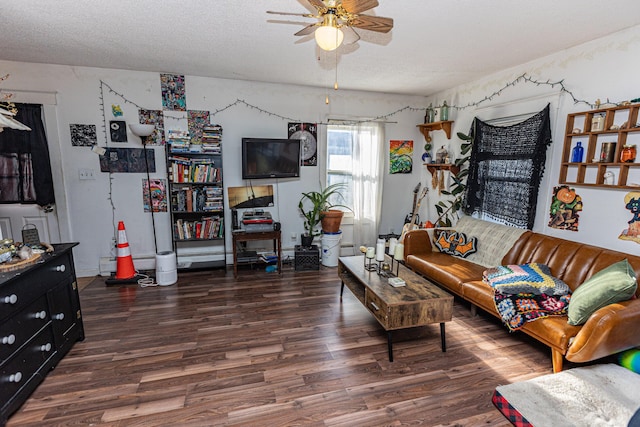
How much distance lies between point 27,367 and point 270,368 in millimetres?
1425

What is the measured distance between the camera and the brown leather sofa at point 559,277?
178 centimetres

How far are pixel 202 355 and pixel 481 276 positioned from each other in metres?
2.50

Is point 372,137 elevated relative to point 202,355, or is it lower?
elevated

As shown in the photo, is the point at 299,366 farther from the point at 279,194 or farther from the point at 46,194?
the point at 46,194

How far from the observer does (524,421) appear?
1598 mm

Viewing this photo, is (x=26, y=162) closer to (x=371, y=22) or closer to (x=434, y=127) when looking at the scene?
(x=371, y=22)

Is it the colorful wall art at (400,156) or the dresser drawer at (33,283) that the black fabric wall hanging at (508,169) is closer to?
the colorful wall art at (400,156)

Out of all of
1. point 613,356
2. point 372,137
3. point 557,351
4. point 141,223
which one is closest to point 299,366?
point 557,351

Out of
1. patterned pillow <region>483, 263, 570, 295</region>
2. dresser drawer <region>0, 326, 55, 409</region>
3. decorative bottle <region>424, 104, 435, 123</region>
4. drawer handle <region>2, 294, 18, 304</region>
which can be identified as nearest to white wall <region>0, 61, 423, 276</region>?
decorative bottle <region>424, 104, 435, 123</region>

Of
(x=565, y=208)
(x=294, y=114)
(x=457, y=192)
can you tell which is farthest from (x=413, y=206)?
(x=294, y=114)

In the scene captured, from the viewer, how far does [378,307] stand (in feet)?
7.43

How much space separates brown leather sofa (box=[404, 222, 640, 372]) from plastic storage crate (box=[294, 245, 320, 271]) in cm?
120

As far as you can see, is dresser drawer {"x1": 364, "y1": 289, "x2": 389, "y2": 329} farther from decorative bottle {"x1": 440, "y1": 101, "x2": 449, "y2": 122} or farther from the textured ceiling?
decorative bottle {"x1": 440, "y1": 101, "x2": 449, "y2": 122}

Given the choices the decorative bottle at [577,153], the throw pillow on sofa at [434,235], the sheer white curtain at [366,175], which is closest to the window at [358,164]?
the sheer white curtain at [366,175]
